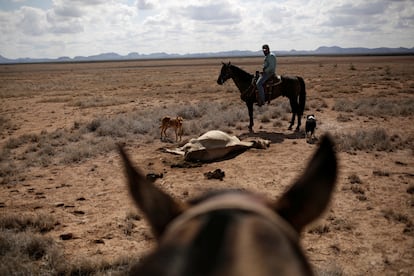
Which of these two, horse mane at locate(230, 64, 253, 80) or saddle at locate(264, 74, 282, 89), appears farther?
horse mane at locate(230, 64, 253, 80)

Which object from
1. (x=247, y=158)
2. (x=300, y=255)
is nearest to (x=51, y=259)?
(x=300, y=255)

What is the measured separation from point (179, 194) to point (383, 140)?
22.7 ft

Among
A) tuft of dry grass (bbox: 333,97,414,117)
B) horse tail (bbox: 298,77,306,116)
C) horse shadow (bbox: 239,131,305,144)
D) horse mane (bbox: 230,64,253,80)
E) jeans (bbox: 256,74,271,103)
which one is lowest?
horse shadow (bbox: 239,131,305,144)

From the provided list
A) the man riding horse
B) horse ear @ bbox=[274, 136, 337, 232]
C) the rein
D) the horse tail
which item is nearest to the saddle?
the man riding horse

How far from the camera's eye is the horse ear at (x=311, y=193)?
0.96 metres

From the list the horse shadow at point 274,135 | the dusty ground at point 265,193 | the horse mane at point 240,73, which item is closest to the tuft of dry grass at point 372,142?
the dusty ground at point 265,193

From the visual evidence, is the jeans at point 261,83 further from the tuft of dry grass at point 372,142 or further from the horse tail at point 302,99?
the tuft of dry grass at point 372,142

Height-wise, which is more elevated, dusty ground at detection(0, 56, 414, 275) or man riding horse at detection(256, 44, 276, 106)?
man riding horse at detection(256, 44, 276, 106)

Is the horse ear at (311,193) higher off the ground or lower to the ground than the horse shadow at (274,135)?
higher

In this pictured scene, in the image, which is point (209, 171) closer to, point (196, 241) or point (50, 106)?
point (196, 241)

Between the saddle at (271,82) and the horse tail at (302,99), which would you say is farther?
the horse tail at (302,99)

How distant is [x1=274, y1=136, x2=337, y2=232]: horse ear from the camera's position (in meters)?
0.96

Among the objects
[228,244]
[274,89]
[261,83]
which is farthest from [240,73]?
[228,244]

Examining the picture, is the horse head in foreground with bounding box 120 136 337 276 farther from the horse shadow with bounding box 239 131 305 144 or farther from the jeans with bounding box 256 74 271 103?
the jeans with bounding box 256 74 271 103
